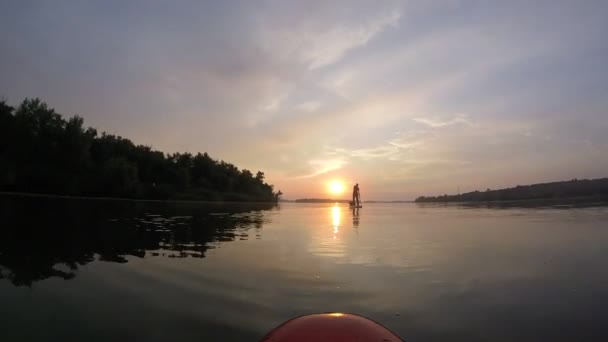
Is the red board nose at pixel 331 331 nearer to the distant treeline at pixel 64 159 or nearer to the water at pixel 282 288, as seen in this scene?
the water at pixel 282 288

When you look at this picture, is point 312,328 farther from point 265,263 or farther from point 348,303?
point 265,263

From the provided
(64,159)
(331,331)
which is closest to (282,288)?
(331,331)

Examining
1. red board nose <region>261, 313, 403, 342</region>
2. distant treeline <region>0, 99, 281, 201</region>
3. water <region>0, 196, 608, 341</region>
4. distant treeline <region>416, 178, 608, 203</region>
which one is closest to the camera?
red board nose <region>261, 313, 403, 342</region>

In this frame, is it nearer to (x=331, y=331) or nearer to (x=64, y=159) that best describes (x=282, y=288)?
(x=331, y=331)

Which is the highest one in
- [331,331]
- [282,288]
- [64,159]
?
[64,159]

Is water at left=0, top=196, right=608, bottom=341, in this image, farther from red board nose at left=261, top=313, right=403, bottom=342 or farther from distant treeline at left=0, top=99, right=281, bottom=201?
distant treeline at left=0, top=99, right=281, bottom=201

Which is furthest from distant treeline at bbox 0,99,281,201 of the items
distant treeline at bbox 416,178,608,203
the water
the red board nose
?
distant treeline at bbox 416,178,608,203

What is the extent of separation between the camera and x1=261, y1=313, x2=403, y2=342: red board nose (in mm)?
2523

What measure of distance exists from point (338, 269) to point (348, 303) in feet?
7.06

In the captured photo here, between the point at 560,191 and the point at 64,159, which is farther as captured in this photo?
the point at 560,191

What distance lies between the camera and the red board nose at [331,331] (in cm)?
252

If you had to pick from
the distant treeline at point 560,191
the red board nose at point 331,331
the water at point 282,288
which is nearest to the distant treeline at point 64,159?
the water at point 282,288

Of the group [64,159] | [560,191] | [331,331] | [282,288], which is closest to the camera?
[331,331]

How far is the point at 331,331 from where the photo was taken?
2.61 m
